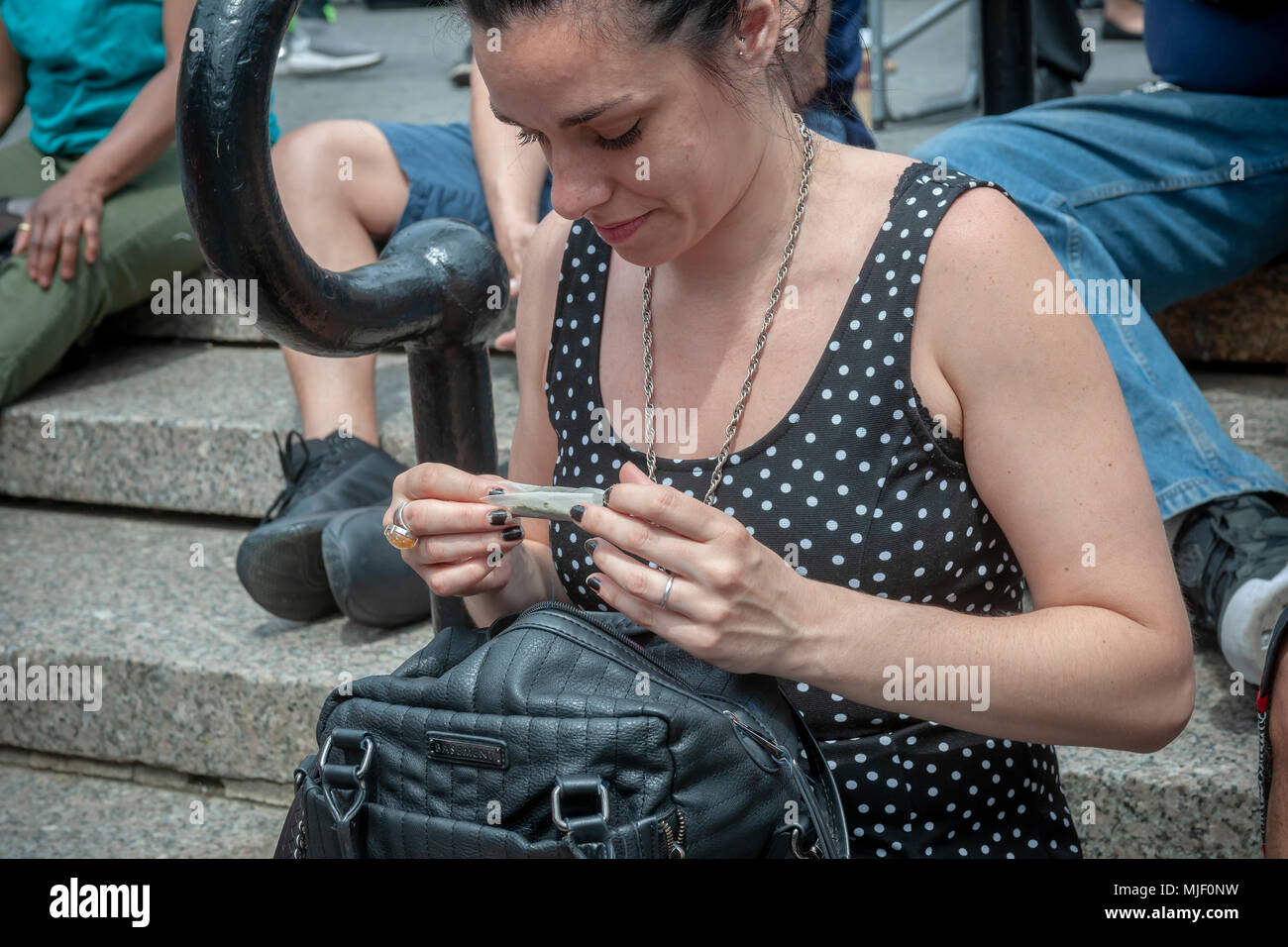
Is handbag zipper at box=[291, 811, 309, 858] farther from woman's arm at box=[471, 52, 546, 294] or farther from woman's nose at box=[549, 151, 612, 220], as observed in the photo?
woman's arm at box=[471, 52, 546, 294]

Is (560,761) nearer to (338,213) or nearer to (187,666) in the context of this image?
(187,666)

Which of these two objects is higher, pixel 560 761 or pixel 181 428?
pixel 560 761

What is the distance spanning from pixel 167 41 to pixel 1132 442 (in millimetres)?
2598

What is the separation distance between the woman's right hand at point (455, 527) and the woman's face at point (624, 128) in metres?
0.30

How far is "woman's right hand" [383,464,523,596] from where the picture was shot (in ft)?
4.25

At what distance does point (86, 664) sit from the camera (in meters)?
2.53

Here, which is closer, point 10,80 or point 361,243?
point 361,243

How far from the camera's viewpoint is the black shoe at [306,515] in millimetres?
2373

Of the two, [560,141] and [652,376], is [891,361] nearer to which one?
[652,376]

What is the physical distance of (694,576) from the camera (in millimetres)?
1133

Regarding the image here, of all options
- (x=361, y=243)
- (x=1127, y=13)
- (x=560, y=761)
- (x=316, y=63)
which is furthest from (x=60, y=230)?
(x=1127, y=13)

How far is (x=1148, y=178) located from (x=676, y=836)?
1.79 meters

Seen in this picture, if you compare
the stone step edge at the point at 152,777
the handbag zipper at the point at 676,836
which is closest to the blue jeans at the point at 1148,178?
the handbag zipper at the point at 676,836
